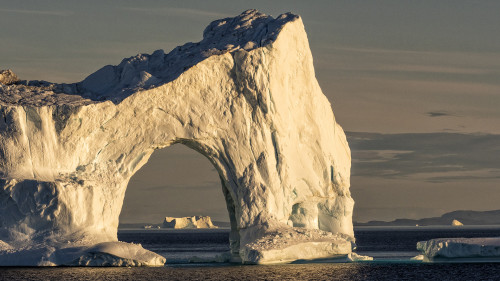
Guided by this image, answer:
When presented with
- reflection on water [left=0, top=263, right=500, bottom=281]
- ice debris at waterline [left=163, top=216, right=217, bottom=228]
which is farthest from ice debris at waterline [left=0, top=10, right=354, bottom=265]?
ice debris at waterline [left=163, top=216, right=217, bottom=228]

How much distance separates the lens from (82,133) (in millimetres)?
40000

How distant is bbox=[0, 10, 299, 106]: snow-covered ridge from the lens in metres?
41.0

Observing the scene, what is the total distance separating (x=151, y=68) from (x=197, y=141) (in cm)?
397

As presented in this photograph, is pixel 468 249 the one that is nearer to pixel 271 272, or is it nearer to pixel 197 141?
pixel 271 272

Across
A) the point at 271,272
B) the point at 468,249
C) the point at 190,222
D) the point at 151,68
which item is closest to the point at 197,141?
the point at 151,68

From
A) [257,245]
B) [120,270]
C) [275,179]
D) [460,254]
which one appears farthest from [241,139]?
[460,254]

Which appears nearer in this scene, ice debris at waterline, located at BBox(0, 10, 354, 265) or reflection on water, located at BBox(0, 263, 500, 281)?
reflection on water, located at BBox(0, 263, 500, 281)

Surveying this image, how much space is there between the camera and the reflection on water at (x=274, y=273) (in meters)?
37.0

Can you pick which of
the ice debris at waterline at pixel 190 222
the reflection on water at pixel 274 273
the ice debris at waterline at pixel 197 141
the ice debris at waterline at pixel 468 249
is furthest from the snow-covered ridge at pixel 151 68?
the ice debris at waterline at pixel 190 222

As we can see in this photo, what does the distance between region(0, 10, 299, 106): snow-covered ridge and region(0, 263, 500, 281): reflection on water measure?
721cm

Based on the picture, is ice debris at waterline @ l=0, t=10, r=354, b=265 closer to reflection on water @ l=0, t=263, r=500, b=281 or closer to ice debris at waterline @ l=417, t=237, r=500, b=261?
reflection on water @ l=0, t=263, r=500, b=281

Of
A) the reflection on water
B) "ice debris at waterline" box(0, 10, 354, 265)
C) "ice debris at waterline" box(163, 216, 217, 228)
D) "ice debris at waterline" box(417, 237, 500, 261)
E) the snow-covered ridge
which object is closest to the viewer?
the reflection on water

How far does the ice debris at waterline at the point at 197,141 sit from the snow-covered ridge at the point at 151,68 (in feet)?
0.25

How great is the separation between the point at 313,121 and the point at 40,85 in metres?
13.0
